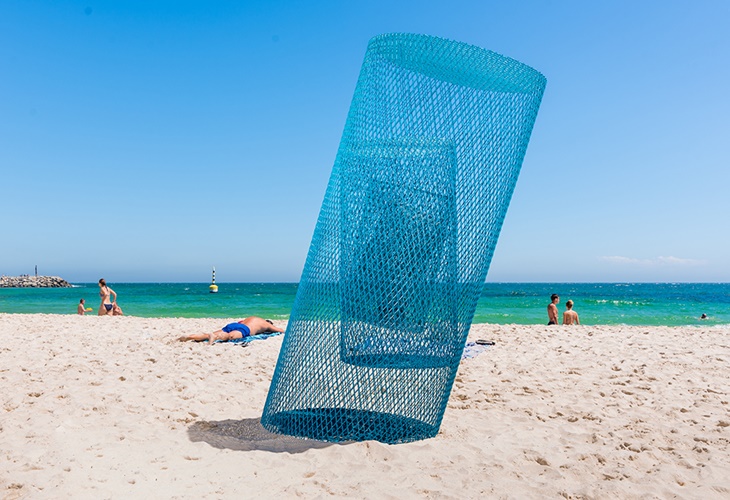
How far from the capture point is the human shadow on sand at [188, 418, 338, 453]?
13.2 feet

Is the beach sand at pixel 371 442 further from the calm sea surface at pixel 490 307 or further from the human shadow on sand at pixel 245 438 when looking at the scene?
the calm sea surface at pixel 490 307

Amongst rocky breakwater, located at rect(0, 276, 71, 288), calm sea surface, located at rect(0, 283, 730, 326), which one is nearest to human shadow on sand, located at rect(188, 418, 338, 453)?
calm sea surface, located at rect(0, 283, 730, 326)

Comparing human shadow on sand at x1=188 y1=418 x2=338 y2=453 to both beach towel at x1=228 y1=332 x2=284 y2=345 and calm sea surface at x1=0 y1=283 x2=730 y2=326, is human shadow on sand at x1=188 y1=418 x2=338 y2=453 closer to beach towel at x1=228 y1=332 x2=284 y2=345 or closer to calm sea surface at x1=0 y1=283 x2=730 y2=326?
beach towel at x1=228 y1=332 x2=284 y2=345

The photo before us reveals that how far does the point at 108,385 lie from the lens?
5715 millimetres

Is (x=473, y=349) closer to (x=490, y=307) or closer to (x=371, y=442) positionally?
(x=371, y=442)

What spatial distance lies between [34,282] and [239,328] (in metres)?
93.5

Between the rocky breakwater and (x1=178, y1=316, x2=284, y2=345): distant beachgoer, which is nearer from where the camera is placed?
(x1=178, y1=316, x2=284, y2=345): distant beachgoer

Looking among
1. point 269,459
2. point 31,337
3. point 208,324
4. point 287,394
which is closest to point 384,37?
point 287,394

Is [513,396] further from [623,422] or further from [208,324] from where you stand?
[208,324]

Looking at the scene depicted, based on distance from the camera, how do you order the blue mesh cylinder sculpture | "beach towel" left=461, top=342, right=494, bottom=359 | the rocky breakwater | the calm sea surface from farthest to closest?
the rocky breakwater < the calm sea surface < "beach towel" left=461, top=342, right=494, bottom=359 < the blue mesh cylinder sculpture

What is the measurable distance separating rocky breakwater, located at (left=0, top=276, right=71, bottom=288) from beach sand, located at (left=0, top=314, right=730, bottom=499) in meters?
93.5

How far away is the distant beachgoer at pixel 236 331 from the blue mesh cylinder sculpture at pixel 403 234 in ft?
16.8

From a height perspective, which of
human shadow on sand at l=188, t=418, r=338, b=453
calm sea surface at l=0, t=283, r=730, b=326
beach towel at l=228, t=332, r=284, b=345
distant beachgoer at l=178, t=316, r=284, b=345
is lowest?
calm sea surface at l=0, t=283, r=730, b=326

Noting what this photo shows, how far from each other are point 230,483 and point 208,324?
388 inches
